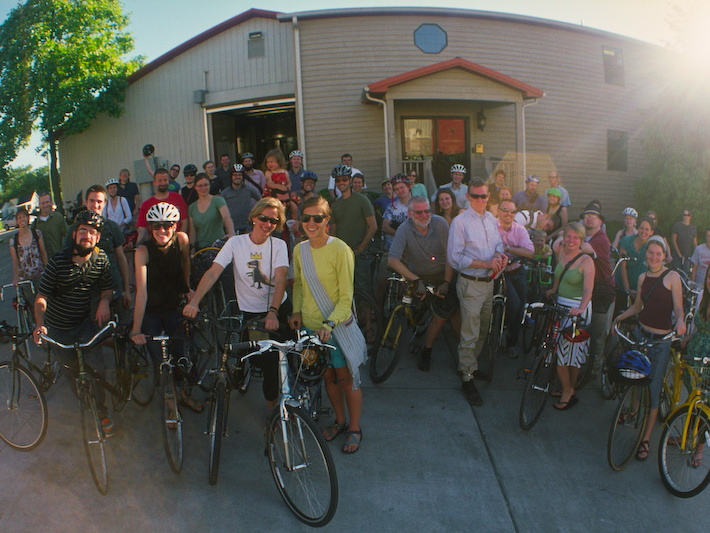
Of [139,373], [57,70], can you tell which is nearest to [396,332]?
[139,373]

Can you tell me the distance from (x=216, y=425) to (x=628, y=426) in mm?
3251

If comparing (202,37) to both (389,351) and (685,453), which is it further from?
(685,453)

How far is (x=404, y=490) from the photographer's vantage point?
150 inches

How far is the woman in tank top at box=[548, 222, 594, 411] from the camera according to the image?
4.86m

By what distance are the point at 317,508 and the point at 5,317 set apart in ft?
24.4

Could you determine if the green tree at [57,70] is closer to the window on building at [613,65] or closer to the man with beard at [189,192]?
the man with beard at [189,192]

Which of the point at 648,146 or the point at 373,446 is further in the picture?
the point at 648,146

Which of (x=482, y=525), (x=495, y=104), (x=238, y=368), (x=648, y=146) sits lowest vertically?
(x=482, y=525)

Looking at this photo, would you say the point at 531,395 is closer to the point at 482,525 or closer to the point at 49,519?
the point at 482,525

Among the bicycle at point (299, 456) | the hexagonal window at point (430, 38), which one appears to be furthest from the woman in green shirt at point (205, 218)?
the hexagonal window at point (430, 38)

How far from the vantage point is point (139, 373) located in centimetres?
488

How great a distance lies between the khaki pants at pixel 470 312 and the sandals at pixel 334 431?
57.8 inches

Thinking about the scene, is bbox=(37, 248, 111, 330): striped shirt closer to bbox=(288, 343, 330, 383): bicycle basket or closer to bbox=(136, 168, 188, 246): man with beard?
bbox=(136, 168, 188, 246): man with beard

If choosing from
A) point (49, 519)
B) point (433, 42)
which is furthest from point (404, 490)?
point (433, 42)
